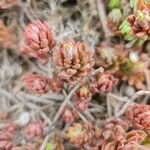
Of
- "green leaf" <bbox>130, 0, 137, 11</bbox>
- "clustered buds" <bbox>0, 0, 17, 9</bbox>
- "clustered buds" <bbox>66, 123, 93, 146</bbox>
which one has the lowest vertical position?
"clustered buds" <bbox>66, 123, 93, 146</bbox>

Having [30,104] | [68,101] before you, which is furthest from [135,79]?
[30,104]

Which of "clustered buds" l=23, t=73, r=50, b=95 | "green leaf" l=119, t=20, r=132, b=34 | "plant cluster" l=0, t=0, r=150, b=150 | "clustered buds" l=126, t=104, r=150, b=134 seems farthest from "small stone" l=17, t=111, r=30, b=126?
"green leaf" l=119, t=20, r=132, b=34

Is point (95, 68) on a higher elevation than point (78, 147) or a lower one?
higher

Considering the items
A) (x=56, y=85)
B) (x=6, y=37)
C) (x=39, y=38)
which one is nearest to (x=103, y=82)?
(x=56, y=85)

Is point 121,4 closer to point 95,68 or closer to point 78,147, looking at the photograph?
point 95,68

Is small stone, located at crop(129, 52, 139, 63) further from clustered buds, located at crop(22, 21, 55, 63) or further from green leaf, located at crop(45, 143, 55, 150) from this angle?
green leaf, located at crop(45, 143, 55, 150)

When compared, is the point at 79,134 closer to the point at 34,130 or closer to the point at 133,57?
the point at 34,130

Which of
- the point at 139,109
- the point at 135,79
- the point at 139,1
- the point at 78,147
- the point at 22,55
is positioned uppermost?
the point at 139,1
